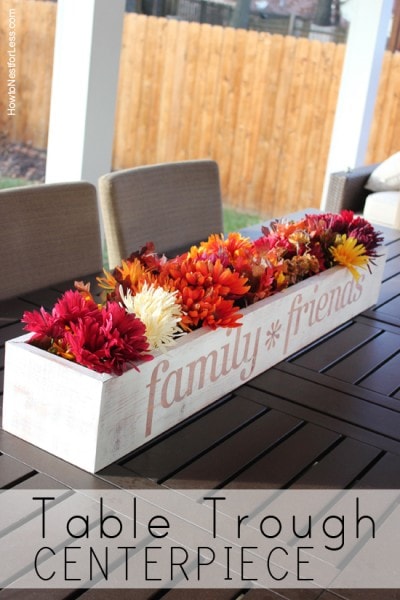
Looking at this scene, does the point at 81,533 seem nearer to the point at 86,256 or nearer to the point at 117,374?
the point at 117,374

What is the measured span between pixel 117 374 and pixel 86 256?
92 cm

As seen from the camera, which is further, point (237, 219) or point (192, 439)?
point (237, 219)

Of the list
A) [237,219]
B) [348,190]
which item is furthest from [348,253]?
[237,219]

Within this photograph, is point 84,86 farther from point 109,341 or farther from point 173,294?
point 109,341

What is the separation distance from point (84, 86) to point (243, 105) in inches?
153

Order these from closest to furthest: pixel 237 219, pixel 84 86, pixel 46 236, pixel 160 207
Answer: pixel 46 236 → pixel 160 207 → pixel 84 86 → pixel 237 219

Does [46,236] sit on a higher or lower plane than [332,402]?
higher

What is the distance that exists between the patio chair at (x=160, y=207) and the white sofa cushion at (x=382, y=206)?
6.99 ft

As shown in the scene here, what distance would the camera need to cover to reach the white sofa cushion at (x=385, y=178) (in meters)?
4.42

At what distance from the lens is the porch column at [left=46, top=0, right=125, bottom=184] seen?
2.85m

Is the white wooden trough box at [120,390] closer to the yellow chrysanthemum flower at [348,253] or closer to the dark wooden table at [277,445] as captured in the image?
the dark wooden table at [277,445]

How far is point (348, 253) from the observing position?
1722 mm

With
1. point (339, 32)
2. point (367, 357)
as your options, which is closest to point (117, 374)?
point (367, 357)

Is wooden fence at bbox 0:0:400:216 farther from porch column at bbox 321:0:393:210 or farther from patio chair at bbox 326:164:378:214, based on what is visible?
patio chair at bbox 326:164:378:214
